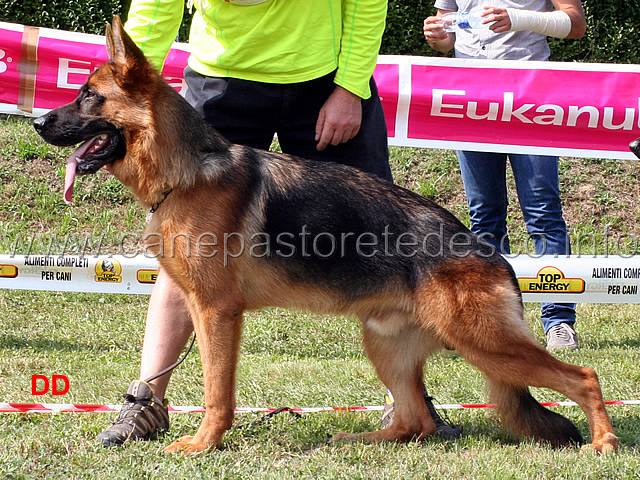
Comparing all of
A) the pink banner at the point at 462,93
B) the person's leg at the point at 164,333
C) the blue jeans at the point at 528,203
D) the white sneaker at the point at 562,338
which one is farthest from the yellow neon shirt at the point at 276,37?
the pink banner at the point at 462,93

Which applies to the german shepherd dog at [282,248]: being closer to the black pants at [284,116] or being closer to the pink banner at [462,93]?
the black pants at [284,116]

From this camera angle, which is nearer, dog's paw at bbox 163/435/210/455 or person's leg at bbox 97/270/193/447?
dog's paw at bbox 163/435/210/455

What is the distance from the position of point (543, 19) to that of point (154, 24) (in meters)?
2.70

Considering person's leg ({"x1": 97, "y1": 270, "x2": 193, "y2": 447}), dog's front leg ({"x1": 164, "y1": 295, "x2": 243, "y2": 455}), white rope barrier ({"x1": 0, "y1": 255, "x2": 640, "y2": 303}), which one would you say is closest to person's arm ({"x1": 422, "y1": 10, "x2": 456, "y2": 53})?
white rope barrier ({"x1": 0, "y1": 255, "x2": 640, "y2": 303})

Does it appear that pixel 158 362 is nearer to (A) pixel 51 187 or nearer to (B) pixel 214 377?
(B) pixel 214 377

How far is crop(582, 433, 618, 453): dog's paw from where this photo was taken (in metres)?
3.18

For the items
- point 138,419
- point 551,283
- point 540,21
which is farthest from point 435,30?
point 138,419

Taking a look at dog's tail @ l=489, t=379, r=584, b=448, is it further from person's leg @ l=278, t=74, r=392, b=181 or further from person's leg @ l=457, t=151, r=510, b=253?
person's leg @ l=457, t=151, r=510, b=253

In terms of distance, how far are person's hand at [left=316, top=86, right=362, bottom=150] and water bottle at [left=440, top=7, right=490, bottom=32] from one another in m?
1.89

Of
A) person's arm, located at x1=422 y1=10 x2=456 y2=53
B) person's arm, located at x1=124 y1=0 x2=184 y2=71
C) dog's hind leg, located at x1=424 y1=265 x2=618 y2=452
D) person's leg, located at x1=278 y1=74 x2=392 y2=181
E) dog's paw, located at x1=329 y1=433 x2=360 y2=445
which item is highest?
person's arm, located at x1=422 y1=10 x2=456 y2=53

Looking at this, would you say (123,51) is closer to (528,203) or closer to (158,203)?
(158,203)

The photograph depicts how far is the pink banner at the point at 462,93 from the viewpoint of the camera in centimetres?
660

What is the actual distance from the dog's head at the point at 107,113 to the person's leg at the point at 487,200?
113 inches

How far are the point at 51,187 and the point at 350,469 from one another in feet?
21.1
